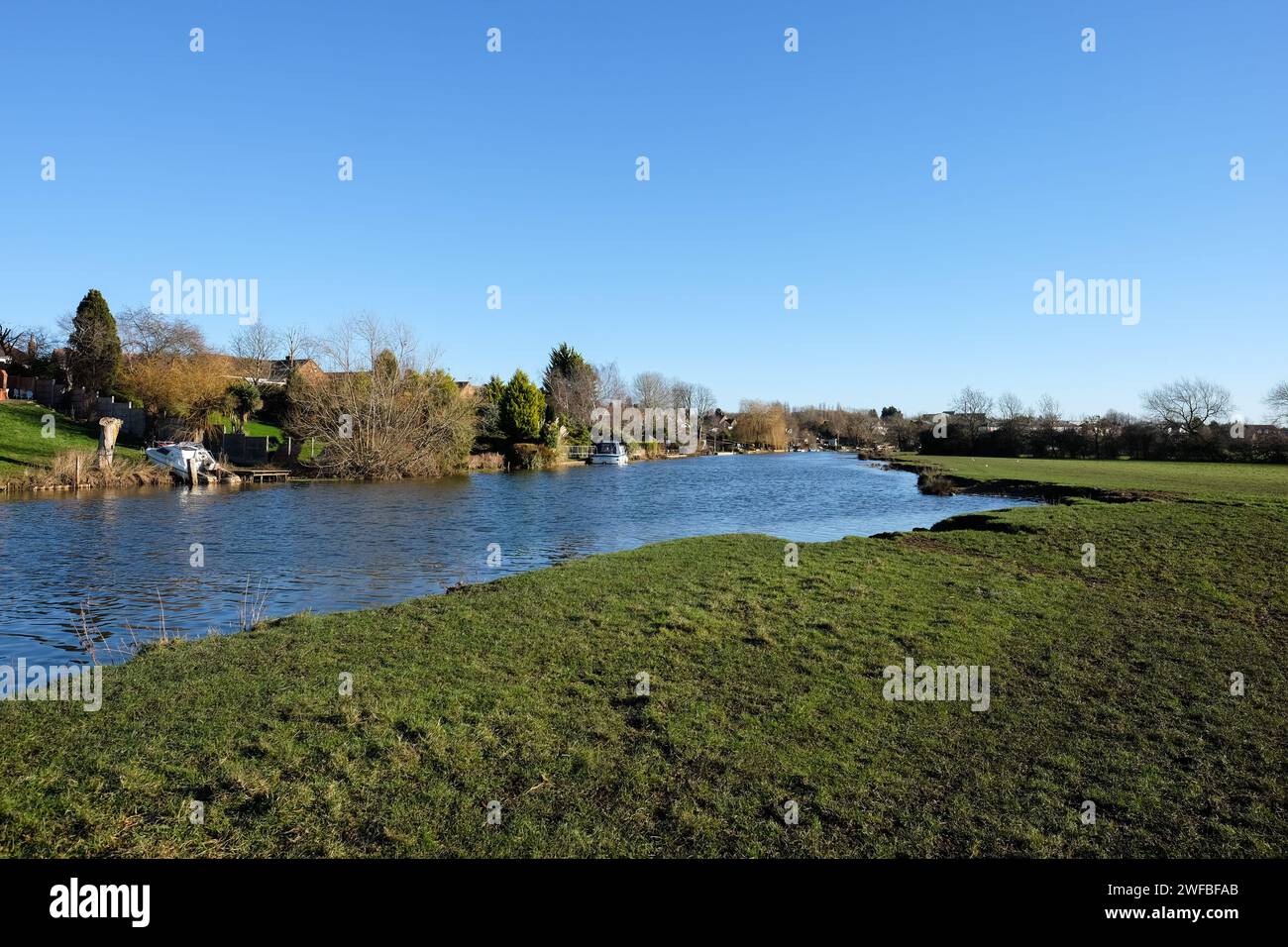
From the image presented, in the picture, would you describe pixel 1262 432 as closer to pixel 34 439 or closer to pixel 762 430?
pixel 762 430

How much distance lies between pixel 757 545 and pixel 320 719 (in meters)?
12.5

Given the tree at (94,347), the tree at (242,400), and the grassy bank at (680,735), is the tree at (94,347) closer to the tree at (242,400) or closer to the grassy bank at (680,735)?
the tree at (242,400)

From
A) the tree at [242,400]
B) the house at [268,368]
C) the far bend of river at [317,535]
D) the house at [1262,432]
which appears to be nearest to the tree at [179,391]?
the tree at [242,400]

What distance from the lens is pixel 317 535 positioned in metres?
22.4

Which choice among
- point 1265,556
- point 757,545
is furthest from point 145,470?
point 1265,556

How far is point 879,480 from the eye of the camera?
52312mm

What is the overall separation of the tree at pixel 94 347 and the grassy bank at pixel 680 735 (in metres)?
59.6

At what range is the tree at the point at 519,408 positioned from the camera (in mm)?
68125

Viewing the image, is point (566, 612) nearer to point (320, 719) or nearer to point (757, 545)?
point (320, 719)
